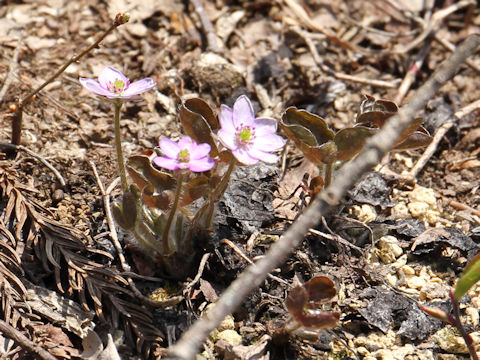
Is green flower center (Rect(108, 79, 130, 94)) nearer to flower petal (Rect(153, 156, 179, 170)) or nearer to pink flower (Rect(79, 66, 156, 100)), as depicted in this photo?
pink flower (Rect(79, 66, 156, 100))

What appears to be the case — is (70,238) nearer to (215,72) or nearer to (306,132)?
(306,132)

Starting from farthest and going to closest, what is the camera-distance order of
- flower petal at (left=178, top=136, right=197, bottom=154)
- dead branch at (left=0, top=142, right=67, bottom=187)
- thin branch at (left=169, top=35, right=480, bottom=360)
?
dead branch at (left=0, top=142, right=67, bottom=187), flower petal at (left=178, top=136, right=197, bottom=154), thin branch at (left=169, top=35, right=480, bottom=360)

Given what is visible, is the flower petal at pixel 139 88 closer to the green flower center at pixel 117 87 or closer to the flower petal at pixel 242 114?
the green flower center at pixel 117 87

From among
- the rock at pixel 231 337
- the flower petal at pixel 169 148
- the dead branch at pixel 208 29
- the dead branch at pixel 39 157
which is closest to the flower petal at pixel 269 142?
the flower petal at pixel 169 148

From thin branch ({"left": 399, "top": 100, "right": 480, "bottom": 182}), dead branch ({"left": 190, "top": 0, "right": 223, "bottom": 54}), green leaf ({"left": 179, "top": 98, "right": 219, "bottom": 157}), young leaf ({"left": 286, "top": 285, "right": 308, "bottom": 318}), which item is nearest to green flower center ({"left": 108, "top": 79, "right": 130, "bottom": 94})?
green leaf ({"left": 179, "top": 98, "right": 219, "bottom": 157})

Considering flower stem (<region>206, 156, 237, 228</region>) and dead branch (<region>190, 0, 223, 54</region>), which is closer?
flower stem (<region>206, 156, 237, 228</region>)

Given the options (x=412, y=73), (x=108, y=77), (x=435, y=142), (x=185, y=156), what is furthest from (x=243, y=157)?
(x=412, y=73)
